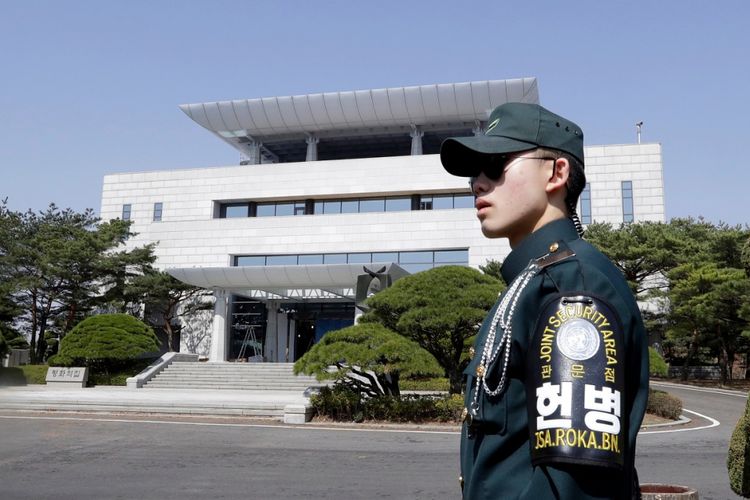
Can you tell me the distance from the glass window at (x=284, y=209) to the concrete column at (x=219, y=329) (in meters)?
6.95

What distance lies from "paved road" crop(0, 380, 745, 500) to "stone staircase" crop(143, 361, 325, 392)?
10744 millimetres

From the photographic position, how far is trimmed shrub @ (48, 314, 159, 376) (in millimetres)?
26000

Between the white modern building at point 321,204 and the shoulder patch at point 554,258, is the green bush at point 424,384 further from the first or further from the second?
the shoulder patch at point 554,258

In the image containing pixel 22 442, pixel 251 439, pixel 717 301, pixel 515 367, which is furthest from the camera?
pixel 717 301

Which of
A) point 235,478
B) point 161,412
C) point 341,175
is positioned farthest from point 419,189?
point 235,478

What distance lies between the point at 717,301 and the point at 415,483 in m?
21.0

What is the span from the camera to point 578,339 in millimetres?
1221

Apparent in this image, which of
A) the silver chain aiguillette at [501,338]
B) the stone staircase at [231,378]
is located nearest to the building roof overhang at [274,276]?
the stone staircase at [231,378]

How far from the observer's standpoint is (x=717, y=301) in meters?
24.2

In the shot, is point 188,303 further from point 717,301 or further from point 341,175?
point 717,301

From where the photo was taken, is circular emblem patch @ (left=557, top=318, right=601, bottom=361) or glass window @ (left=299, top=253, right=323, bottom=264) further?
glass window @ (left=299, top=253, right=323, bottom=264)

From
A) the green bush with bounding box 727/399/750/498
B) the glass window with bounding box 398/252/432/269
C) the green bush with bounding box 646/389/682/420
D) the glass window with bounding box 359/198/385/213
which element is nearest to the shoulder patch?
the green bush with bounding box 727/399/750/498

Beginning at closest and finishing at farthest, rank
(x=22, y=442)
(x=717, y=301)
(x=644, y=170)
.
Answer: (x=22, y=442) → (x=717, y=301) → (x=644, y=170)

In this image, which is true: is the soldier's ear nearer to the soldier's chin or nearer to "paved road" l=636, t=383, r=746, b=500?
the soldier's chin
